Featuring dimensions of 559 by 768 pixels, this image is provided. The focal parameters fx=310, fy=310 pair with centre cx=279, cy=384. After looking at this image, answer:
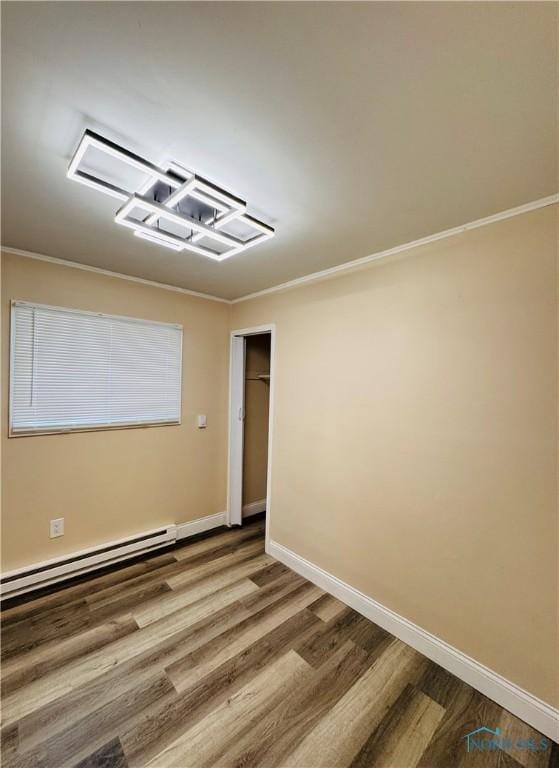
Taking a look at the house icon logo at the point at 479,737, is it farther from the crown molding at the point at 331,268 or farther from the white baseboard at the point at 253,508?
the white baseboard at the point at 253,508

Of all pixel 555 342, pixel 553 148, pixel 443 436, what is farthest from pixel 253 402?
pixel 553 148

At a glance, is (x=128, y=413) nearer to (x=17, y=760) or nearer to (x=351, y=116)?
(x=17, y=760)

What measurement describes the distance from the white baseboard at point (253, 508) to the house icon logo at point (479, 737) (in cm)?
271

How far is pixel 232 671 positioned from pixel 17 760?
93cm

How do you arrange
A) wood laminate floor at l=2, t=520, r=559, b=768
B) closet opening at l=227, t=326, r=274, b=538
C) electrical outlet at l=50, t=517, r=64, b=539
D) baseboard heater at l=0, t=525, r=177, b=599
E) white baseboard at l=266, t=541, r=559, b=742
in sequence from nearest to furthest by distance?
wood laminate floor at l=2, t=520, r=559, b=768 → white baseboard at l=266, t=541, r=559, b=742 → baseboard heater at l=0, t=525, r=177, b=599 → electrical outlet at l=50, t=517, r=64, b=539 → closet opening at l=227, t=326, r=274, b=538

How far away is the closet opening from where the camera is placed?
11.5 ft

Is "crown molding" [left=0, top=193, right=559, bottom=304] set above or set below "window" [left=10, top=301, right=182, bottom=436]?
above

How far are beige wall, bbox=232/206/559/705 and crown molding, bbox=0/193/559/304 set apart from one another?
0.04 meters

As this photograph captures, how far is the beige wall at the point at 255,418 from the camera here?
3.77 metres

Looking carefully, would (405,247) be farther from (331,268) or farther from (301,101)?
(301,101)

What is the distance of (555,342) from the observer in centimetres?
146

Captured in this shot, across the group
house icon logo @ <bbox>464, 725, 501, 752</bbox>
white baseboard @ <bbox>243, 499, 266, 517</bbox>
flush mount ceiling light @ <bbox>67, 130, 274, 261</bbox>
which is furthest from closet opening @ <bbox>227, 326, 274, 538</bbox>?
house icon logo @ <bbox>464, 725, 501, 752</bbox>

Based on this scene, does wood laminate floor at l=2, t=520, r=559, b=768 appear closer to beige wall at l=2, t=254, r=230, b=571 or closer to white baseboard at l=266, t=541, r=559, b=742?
white baseboard at l=266, t=541, r=559, b=742

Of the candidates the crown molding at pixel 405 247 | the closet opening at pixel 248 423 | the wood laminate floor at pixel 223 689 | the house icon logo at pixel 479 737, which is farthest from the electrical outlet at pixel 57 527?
the house icon logo at pixel 479 737
